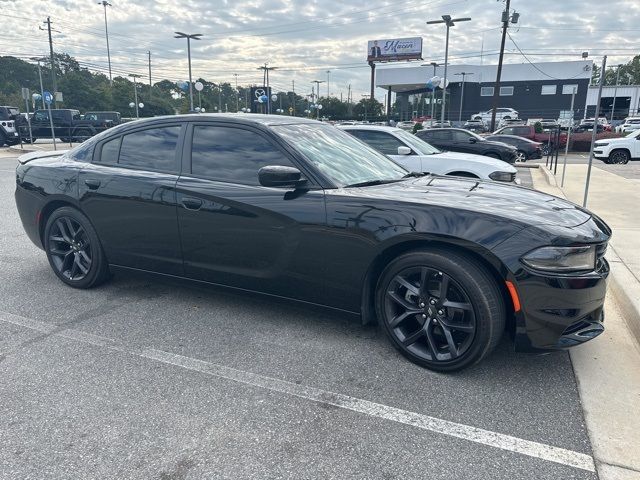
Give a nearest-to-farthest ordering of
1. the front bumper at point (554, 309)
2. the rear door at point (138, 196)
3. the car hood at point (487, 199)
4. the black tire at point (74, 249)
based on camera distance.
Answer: the front bumper at point (554, 309) → the car hood at point (487, 199) → the rear door at point (138, 196) → the black tire at point (74, 249)

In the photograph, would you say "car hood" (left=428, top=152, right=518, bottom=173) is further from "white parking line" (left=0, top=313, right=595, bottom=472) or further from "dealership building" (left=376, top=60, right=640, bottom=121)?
"dealership building" (left=376, top=60, right=640, bottom=121)

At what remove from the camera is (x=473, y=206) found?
9.68 feet

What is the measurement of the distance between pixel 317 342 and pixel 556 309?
156cm

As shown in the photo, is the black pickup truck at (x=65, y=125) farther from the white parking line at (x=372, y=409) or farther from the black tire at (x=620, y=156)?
the white parking line at (x=372, y=409)

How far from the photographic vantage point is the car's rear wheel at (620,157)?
60.5ft

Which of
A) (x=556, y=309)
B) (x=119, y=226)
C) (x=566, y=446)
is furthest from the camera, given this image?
(x=119, y=226)

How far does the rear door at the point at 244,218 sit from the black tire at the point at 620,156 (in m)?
19.1

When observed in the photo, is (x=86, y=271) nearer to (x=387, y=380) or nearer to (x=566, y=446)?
(x=387, y=380)

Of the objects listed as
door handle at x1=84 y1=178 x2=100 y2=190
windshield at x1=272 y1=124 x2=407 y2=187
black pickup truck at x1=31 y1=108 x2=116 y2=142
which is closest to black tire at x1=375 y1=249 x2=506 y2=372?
windshield at x1=272 y1=124 x2=407 y2=187

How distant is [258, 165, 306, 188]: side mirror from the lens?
3150 mm

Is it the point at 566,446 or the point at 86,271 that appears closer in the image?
the point at 566,446

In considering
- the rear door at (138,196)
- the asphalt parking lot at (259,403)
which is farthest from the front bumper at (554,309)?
the rear door at (138,196)

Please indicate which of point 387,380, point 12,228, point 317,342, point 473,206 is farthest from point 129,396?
point 12,228

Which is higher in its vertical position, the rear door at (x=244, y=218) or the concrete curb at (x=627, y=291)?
the rear door at (x=244, y=218)
